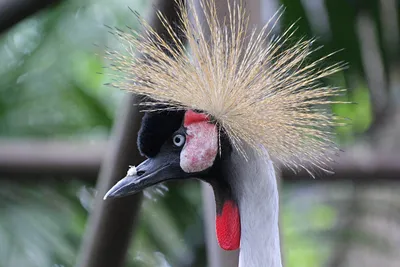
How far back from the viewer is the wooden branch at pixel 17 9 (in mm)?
1604

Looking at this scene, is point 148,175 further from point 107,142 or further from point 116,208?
point 107,142

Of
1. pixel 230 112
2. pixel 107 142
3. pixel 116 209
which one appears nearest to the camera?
pixel 230 112

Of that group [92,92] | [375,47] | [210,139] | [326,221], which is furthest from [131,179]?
[326,221]

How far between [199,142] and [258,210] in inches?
6.0

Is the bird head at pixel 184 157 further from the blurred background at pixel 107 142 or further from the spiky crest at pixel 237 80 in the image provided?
the blurred background at pixel 107 142

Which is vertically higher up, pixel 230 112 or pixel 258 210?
pixel 230 112

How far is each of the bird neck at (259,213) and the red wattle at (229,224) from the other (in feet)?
0.08

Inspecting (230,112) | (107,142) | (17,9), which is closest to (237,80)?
(230,112)

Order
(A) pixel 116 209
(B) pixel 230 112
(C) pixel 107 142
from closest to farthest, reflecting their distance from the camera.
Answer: (B) pixel 230 112
(A) pixel 116 209
(C) pixel 107 142

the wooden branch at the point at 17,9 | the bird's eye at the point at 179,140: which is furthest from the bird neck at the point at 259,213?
the wooden branch at the point at 17,9

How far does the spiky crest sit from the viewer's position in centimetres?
144

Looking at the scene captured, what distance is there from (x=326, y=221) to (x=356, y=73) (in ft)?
4.82

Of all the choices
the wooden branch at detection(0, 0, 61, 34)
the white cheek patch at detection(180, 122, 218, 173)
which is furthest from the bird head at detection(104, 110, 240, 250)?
the wooden branch at detection(0, 0, 61, 34)

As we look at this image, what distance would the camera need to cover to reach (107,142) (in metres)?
2.15
